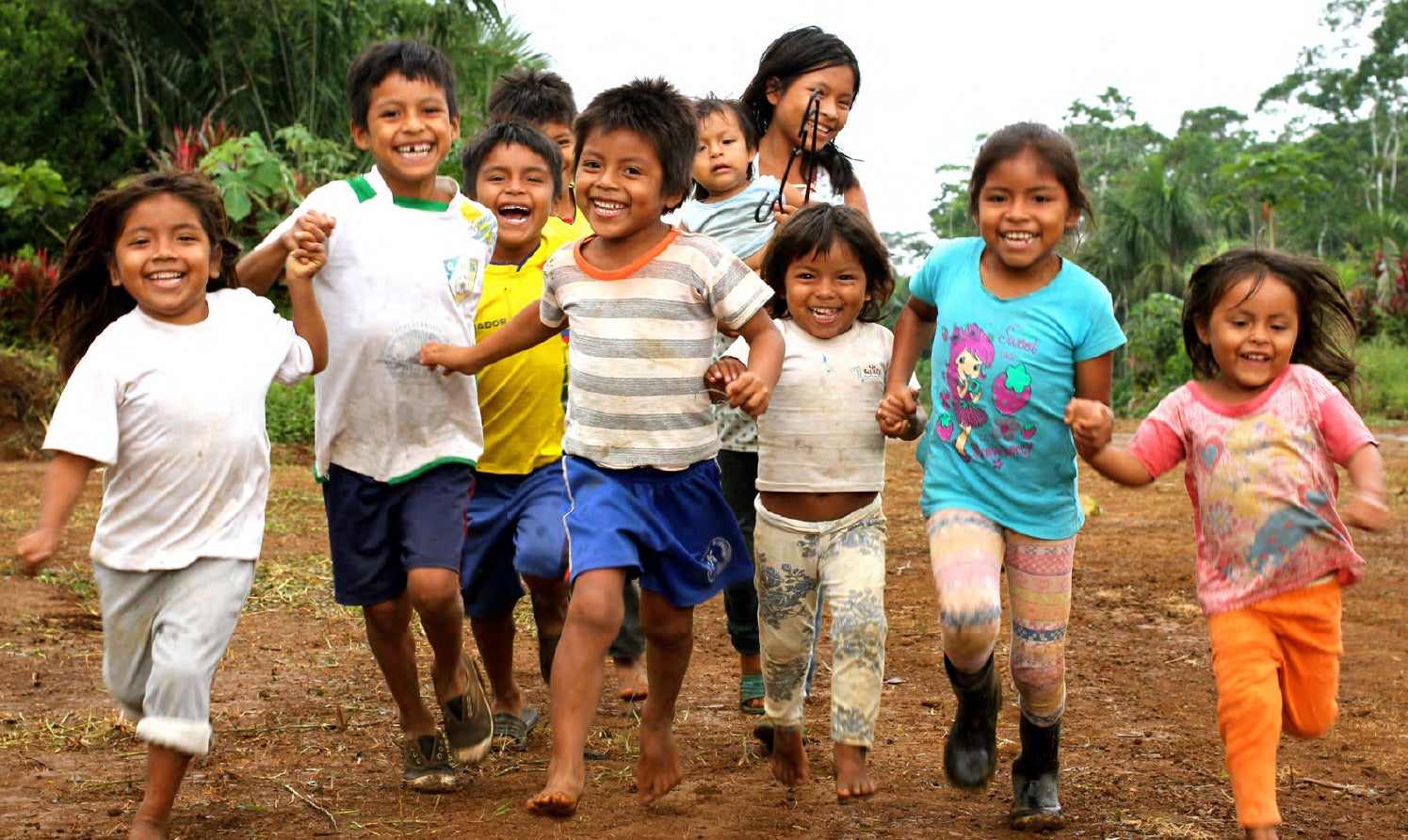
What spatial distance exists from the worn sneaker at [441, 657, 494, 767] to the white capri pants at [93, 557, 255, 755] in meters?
0.81

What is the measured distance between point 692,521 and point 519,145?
1700 mm

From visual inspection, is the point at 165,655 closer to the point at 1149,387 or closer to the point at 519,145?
the point at 519,145

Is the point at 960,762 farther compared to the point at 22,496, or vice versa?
the point at 22,496

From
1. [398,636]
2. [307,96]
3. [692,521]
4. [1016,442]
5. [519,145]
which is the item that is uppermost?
[307,96]

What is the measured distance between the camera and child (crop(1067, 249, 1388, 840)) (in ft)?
12.1

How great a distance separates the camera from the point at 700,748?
16.3 ft

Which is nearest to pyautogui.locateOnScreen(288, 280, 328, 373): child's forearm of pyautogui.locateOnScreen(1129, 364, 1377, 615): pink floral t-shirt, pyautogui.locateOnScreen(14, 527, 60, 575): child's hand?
pyautogui.locateOnScreen(14, 527, 60, 575): child's hand

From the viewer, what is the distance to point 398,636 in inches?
176

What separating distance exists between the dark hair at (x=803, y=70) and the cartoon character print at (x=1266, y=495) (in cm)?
208

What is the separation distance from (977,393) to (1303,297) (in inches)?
35.1

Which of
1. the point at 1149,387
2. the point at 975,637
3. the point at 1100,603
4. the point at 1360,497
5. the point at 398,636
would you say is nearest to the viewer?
the point at 1360,497

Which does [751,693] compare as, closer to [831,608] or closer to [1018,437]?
[831,608]

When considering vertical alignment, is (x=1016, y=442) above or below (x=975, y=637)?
→ above

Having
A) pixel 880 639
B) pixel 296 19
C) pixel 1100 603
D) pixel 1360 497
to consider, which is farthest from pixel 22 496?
pixel 296 19
